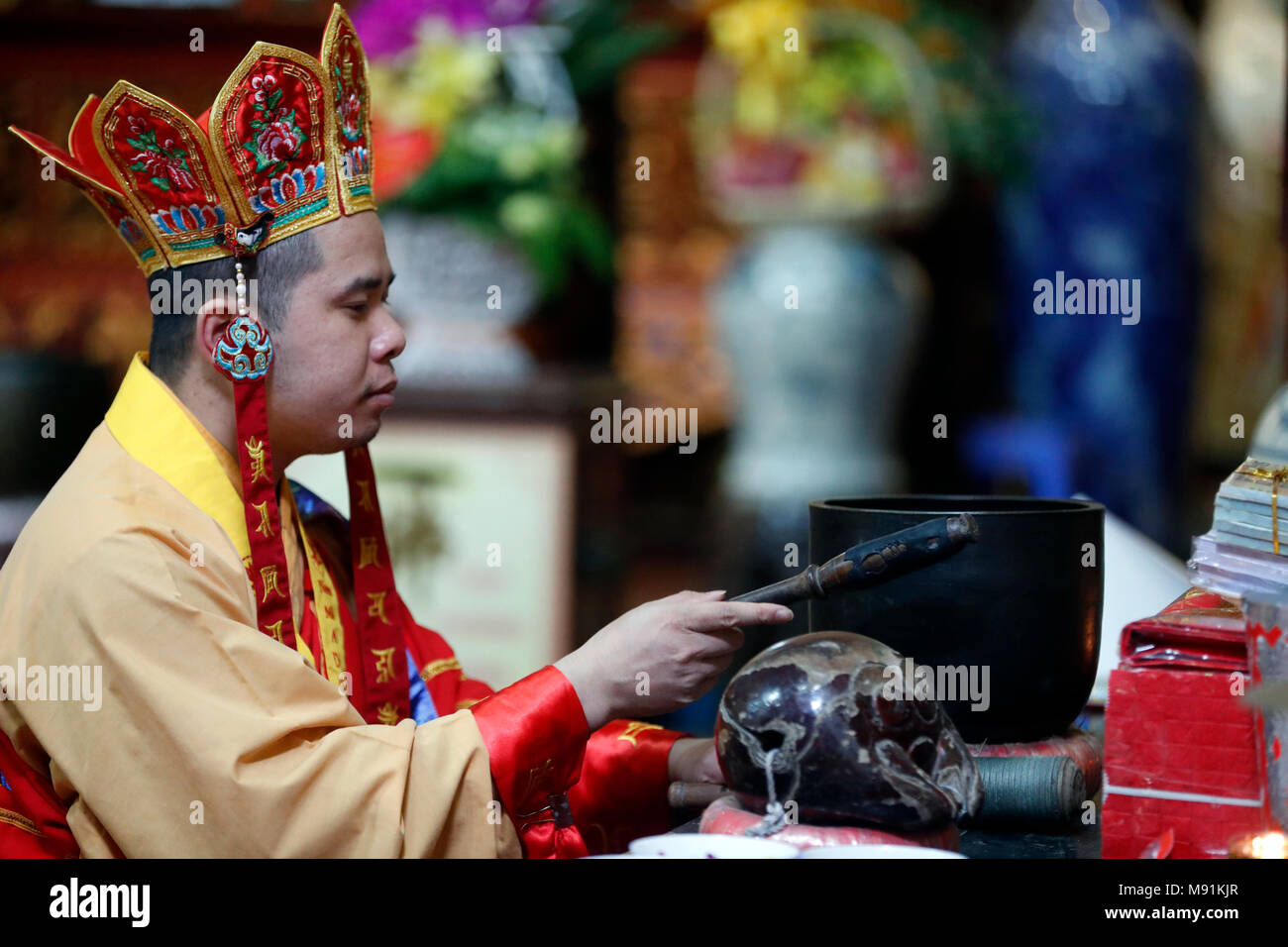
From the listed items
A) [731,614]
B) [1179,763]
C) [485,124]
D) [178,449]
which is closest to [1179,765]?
[1179,763]

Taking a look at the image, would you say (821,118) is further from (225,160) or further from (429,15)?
(225,160)

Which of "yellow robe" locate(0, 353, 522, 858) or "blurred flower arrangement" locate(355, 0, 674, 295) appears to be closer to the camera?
"yellow robe" locate(0, 353, 522, 858)

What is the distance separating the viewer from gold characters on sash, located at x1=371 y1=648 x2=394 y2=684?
1.47m

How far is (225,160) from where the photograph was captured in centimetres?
128

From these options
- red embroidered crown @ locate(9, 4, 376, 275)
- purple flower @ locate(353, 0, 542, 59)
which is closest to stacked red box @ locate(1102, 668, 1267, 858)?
red embroidered crown @ locate(9, 4, 376, 275)

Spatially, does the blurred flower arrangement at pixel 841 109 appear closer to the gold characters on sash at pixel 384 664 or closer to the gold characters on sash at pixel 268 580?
the gold characters on sash at pixel 384 664

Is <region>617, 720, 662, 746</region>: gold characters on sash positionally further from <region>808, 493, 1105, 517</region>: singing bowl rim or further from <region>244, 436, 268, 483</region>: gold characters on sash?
<region>244, 436, 268, 483</region>: gold characters on sash

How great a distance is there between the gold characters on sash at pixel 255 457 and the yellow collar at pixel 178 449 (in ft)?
0.10

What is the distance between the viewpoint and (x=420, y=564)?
3.09 metres

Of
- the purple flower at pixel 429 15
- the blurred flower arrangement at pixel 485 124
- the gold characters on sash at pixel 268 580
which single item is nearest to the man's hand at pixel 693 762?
the gold characters on sash at pixel 268 580

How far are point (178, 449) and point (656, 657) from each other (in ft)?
1.50
